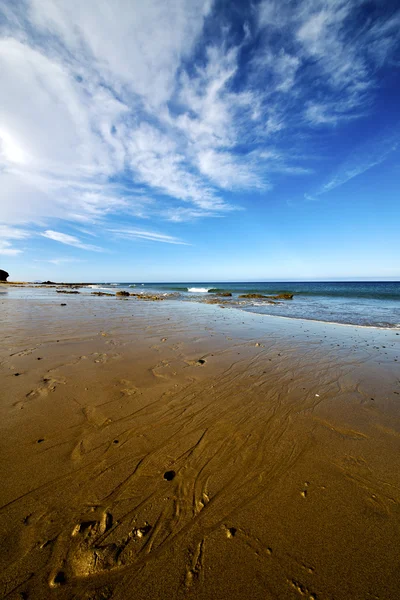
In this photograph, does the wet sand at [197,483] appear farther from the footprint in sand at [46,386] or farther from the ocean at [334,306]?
the ocean at [334,306]

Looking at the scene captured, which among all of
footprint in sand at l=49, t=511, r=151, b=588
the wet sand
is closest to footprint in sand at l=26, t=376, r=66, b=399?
the wet sand

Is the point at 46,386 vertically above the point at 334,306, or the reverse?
the point at 46,386

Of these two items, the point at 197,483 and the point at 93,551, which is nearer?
the point at 93,551

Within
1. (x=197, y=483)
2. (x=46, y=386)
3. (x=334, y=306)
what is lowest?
(x=334, y=306)

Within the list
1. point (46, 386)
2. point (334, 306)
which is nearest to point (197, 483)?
point (46, 386)

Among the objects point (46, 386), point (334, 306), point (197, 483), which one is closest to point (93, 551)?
point (197, 483)

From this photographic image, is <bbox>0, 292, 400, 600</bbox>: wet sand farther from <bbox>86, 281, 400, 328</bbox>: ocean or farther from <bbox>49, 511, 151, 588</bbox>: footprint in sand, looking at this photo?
<bbox>86, 281, 400, 328</bbox>: ocean

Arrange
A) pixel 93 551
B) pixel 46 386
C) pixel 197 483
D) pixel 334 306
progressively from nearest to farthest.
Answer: pixel 93 551
pixel 197 483
pixel 46 386
pixel 334 306

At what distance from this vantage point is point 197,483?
9.52 ft

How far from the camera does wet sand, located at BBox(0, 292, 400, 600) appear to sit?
1992 mm

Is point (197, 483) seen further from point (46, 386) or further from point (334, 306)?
point (334, 306)

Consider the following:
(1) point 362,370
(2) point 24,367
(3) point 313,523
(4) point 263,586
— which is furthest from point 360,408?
(2) point 24,367

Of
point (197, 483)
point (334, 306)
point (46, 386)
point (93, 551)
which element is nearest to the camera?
point (93, 551)

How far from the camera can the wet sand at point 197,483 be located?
78.4 inches
